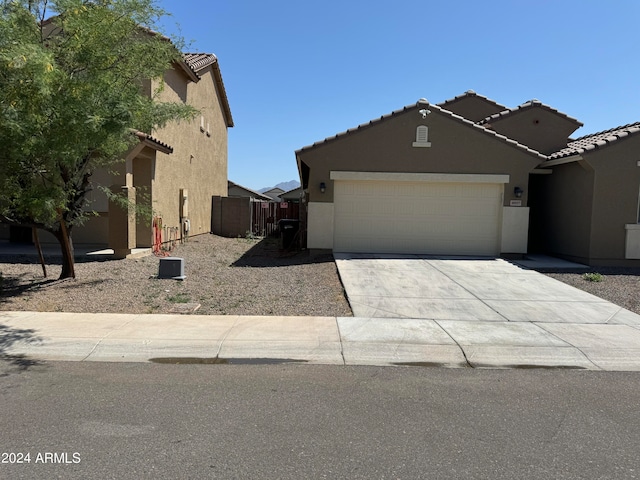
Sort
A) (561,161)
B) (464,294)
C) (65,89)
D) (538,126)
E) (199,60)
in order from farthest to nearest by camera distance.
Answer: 1. (199,60)
2. (538,126)
3. (561,161)
4. (464,294)
5. (65,89)

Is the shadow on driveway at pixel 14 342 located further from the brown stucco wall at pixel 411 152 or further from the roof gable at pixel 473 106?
the roof gable at pixel 473 106

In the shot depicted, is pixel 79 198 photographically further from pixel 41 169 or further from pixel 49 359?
pixel 49 359

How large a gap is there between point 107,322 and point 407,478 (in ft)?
17.9

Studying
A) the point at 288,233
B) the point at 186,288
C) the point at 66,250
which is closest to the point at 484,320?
the point at 186,288

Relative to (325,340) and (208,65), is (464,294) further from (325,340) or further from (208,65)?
(208,65)

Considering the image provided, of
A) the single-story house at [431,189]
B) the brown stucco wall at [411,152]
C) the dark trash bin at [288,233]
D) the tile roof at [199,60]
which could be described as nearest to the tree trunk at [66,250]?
the single-story house at [431,189]

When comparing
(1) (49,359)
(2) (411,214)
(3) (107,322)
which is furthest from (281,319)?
(2) (411,214)

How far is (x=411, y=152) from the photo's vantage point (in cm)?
1410

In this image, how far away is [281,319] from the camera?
291 inches

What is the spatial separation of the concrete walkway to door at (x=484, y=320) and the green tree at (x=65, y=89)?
17.3ft

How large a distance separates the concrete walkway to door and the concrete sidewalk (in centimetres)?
3

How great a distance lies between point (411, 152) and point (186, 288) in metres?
8.05

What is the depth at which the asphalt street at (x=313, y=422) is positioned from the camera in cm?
333

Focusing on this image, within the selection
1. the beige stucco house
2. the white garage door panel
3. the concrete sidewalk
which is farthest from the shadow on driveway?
the white garage door panel
